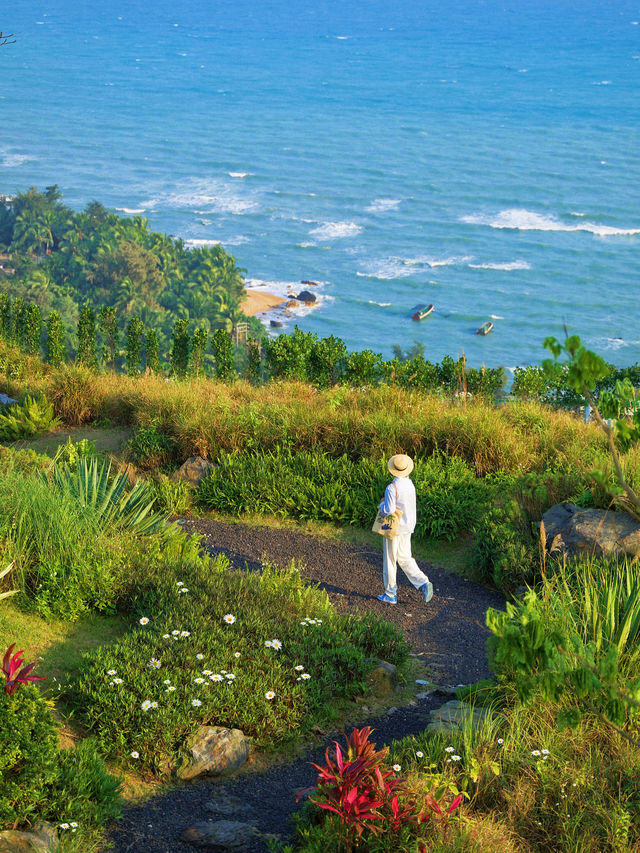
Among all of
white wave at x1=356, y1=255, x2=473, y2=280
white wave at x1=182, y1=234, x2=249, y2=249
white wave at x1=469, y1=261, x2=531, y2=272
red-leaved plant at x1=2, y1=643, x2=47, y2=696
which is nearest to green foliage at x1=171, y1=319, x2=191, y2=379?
red-leaved plant at x1=2, y1=643, x2=47, y2=696

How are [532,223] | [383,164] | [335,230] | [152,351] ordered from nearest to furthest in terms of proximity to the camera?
[152,351], [335,230], [532,223], [383,164]

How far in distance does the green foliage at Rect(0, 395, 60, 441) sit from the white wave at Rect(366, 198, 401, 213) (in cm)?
7772

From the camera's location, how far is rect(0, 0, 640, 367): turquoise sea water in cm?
6912

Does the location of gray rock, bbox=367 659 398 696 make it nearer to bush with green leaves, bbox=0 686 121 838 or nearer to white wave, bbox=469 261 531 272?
bush with green leaves, bbox=0 686 121 838

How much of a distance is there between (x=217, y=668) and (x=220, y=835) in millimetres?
1511

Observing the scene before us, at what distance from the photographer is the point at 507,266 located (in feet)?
249

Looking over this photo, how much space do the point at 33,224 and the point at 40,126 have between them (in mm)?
57626

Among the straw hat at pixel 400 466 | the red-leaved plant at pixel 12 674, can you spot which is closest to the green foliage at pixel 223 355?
the straw hat at pixel 400 466

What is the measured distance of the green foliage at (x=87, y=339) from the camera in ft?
59.3

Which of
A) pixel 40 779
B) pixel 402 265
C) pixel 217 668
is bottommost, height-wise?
pixel 402 265

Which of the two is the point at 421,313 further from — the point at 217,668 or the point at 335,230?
the point at 217,668

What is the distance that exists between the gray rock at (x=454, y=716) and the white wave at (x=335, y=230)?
77260 mm

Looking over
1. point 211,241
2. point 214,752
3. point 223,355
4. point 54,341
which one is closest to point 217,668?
point 214,752

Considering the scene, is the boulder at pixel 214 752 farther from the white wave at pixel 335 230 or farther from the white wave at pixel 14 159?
the white wave at pixel 14 159
